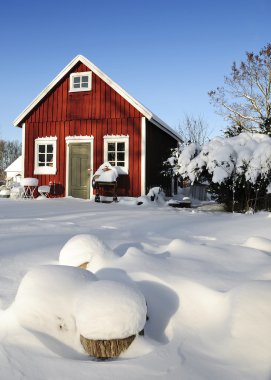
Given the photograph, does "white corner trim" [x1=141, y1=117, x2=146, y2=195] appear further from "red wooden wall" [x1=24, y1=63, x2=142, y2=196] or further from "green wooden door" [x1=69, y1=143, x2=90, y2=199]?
"green wooden door" [x1=69, y1=143, x2=90, y2=199]

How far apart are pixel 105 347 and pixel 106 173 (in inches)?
394

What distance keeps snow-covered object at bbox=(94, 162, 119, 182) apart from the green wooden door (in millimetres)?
954

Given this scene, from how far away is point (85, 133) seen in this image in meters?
12.9

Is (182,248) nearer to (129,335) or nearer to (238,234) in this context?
(129,335)

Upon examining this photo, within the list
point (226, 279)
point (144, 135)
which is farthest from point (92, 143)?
point (226, 279)

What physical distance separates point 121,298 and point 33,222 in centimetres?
459

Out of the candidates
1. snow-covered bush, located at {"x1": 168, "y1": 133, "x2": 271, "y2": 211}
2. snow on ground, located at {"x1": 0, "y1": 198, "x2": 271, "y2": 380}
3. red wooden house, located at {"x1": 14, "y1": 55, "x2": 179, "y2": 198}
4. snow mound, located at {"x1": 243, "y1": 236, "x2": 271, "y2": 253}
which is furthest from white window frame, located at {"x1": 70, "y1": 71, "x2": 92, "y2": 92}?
snow mound, located at {"x1": 243, "y1": 236, "x2": 271, "y2": 253}

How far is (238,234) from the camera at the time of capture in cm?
543

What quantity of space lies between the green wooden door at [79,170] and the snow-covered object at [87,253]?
9856 millimetres

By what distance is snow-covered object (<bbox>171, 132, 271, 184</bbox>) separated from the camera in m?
8.28

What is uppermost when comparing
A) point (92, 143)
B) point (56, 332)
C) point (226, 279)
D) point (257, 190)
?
point (92, 143)

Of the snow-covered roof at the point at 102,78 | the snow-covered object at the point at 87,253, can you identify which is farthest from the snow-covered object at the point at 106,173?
the snow-covered object at the point at 87,253

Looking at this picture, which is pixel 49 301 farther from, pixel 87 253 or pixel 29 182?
pixel 29 182

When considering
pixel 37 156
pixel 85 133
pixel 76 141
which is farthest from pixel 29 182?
pixel 85 133
